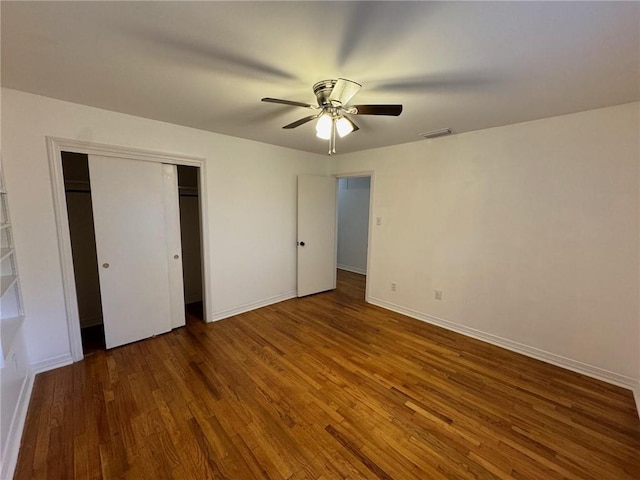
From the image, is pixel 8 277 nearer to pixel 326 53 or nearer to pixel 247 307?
pixel 247 307

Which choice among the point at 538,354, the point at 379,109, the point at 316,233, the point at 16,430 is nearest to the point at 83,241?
the point at 16,430

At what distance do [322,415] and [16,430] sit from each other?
1.95m

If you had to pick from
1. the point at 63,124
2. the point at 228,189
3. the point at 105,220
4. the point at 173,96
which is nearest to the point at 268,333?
the point at 228,189

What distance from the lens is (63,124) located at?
2.26 m

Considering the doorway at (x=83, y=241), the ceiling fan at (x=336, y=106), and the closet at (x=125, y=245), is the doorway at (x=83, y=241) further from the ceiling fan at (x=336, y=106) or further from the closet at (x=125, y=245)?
the ceiling fan at (x=336, y=106)

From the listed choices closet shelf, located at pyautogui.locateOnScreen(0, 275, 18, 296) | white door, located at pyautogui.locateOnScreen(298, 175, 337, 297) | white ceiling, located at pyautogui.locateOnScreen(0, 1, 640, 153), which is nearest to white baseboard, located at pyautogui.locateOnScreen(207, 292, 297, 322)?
white door, located at pyautogui.locateOnScreen(298, 175, 337, 297)

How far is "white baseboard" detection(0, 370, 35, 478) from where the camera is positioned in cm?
142

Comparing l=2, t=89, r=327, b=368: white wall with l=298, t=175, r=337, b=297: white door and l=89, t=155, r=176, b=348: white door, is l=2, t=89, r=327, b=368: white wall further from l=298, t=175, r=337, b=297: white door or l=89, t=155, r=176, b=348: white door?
l=89, t=155, r=176, b=348: white door

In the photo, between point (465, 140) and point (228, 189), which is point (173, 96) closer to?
point (228, 189)

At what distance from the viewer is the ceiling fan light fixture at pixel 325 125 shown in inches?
75.5

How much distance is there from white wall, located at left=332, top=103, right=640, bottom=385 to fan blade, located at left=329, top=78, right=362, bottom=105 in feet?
6.22

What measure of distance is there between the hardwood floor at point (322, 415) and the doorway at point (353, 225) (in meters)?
3.10

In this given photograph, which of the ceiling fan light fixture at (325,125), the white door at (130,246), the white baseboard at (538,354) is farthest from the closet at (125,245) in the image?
the white baseboard at (538,354)

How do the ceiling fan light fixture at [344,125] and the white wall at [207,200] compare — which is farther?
the white wall at [207,200]
